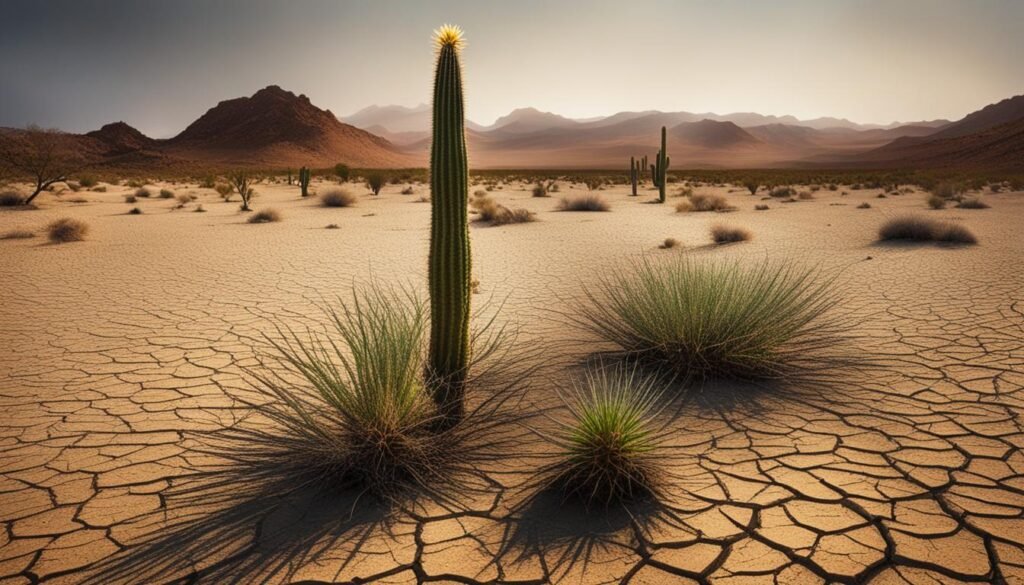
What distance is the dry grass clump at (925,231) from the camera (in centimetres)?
1255

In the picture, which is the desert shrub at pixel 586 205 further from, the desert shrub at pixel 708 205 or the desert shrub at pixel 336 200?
the desert shrub at pixel 336 200

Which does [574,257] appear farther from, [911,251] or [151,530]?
[151,530]

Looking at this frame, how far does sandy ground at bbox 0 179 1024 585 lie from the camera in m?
2.91

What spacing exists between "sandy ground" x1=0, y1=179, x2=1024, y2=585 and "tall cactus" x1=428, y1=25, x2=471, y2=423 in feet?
3.22

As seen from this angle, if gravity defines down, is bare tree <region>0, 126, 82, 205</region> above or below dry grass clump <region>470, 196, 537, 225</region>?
above

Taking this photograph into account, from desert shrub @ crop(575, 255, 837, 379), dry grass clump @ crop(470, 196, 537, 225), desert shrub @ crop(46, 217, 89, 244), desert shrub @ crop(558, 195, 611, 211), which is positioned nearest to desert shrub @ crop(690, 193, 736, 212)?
desert shrub @ crop(558, 195, 611, 211)

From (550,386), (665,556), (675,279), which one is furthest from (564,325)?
(665,556)

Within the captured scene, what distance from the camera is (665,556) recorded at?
116 inches

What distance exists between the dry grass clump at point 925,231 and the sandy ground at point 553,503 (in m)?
3.65

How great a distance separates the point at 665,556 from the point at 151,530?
8.47 ft

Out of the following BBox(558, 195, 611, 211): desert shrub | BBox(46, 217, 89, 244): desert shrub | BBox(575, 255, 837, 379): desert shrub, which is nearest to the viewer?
BBox(575, 255, 837, 379): desert shrub

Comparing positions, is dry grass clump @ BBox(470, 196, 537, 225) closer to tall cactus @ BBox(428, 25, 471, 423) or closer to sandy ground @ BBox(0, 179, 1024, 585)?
sandy ground @ BBox(0, 179, 1024, 585)

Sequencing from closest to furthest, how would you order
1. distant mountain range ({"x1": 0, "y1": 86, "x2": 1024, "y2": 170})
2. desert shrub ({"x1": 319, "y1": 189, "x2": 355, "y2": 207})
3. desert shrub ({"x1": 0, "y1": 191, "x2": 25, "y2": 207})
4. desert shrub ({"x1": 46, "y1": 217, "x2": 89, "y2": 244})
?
1. desert shrub ({"x1": 46, "y1": 217, "x2": 89, "y2": 244})
2. desert shrub ({"x1": 0, "y1": 191, "x2": 25, "y2": 207})
3. desert shrub ({"x1": 319, "y1": 189, "x2": 355, "y2": 207})
4. distant mountain range ({"x1": 0, "y1": 86, "x2": 1024, "y2": 170})

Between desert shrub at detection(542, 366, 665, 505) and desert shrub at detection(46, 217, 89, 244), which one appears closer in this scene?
desert shrub at detection(542, 366, 665, 505)
